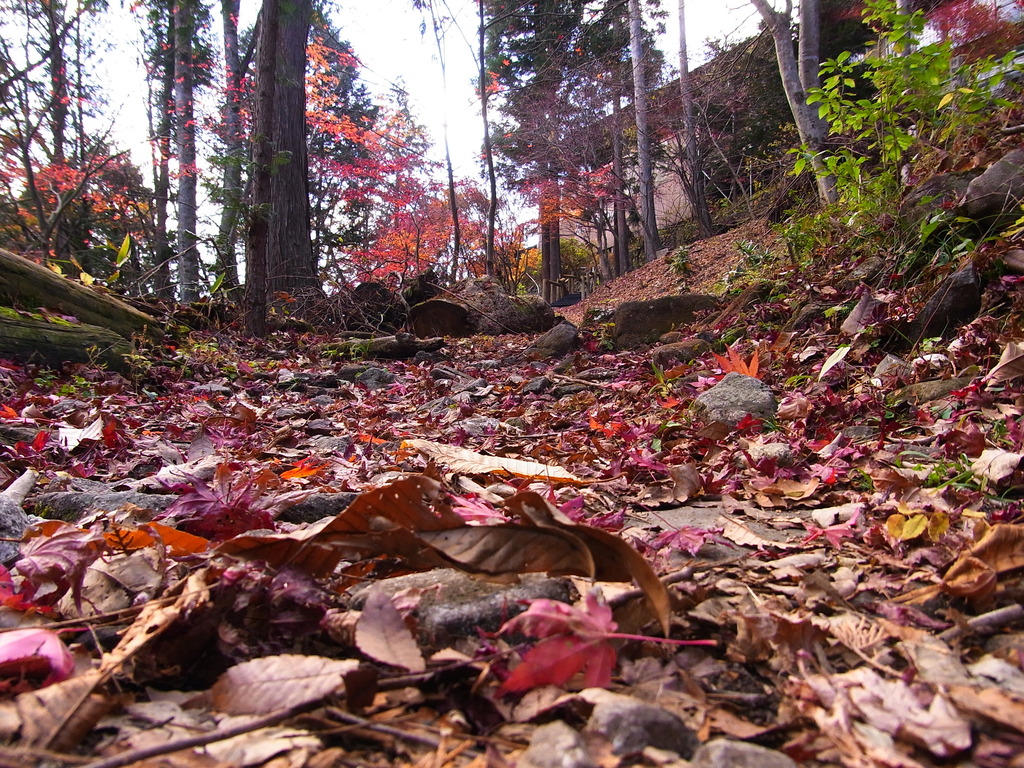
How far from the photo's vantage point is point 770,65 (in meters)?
13.9

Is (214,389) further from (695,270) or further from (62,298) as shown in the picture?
(695,270)

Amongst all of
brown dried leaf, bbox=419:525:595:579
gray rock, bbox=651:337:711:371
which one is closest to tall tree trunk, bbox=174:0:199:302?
gray rock, bbox=651:337:711:371

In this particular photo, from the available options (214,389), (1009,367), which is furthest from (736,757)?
(214,389)

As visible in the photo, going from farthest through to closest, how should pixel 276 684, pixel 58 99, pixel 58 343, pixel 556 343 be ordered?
pixel 58 99, pixel 556 343, pixel 58 343, pixel 276 684

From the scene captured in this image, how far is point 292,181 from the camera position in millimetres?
8492

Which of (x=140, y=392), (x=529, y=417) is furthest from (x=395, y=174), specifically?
(x=529, y=417)

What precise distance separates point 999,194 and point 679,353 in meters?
2.09

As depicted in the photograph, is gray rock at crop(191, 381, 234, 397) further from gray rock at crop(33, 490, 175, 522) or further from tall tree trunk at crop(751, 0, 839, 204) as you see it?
tall tree trunk at crop(751, 0, 839, 204)

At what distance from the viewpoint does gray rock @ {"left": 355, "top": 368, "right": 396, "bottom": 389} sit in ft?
16.9

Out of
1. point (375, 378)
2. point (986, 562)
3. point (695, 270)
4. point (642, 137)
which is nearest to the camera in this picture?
point (986, 562)

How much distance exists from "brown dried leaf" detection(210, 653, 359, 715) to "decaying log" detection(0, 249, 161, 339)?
203 inches

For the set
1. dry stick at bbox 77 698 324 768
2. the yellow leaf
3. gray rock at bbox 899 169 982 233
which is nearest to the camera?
dry stick at bbox 77 698 324 768

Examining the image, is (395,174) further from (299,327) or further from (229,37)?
(299,327)

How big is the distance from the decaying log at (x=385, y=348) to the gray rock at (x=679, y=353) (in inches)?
116
